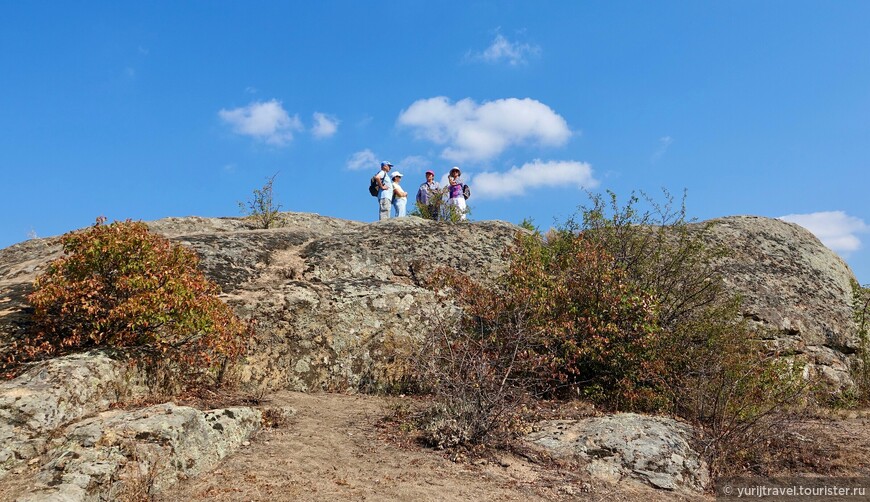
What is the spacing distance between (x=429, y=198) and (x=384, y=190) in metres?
1.55

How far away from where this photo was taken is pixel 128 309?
8.52 m

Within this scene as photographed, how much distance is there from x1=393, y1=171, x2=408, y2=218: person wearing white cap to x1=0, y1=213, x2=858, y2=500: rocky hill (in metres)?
3.72

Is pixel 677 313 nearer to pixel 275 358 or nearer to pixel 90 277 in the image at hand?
pixel 275 358

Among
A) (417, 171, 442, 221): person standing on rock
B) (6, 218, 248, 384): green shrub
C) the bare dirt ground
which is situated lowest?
the bare dirt ground

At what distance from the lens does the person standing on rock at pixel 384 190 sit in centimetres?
2020

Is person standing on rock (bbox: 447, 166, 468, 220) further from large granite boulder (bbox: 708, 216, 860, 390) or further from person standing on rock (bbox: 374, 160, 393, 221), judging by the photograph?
large granite boulder (bbox: 708, 216, 860, 390)

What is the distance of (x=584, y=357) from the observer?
11.1 metres

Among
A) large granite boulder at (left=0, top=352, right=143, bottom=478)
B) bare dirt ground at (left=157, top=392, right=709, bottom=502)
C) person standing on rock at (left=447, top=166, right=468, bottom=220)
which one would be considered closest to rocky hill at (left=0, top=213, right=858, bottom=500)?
large granite boulder at (left=0, top=352, right=143, bottom=478)

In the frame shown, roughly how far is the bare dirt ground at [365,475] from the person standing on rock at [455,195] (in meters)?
12.1

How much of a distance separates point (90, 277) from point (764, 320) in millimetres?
15466

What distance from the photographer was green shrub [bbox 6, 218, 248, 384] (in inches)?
339

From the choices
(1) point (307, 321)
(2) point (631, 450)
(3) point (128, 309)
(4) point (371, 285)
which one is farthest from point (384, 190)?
(2) point (631, 450)

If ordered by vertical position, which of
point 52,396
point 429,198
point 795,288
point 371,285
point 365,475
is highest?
point 429,198

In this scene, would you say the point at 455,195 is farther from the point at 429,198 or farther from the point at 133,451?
the point at 133,451
